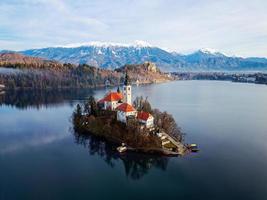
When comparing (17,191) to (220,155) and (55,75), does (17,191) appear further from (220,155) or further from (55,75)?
(55,75)

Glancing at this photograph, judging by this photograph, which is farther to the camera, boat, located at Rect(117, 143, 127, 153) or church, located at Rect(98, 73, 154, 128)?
church, located at Rect(98, 73, 154, 128)

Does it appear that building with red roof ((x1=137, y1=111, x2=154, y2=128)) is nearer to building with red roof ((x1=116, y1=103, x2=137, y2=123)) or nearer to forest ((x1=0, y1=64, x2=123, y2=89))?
building with red roof ((x1=116, y1=103, x2=137, y2=123))

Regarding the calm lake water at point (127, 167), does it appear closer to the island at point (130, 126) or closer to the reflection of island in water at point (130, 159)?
the reflection of island in water at point (130, 159)

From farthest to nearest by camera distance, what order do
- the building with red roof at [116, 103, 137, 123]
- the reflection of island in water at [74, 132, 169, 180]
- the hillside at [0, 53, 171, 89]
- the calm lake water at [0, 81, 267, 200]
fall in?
the hillside at [0, 53, 171, 89], the building with red roof at [116, 103, 137, 123], the reflection of island in water at [74, 132, 169, 180], the calm lake water at [0, 81, 267, 200]

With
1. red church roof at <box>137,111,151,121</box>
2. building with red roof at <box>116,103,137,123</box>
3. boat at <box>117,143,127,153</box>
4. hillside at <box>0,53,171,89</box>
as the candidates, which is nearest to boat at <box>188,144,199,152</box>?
red church roof at <box>137,111,151,121</box>

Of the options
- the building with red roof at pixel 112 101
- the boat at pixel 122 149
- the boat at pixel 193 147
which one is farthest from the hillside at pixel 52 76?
the boat at pixel 193 147

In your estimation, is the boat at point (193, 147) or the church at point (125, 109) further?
the church at point (125, 109)

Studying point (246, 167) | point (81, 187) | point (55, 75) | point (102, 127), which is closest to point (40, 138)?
point (102, 127)
